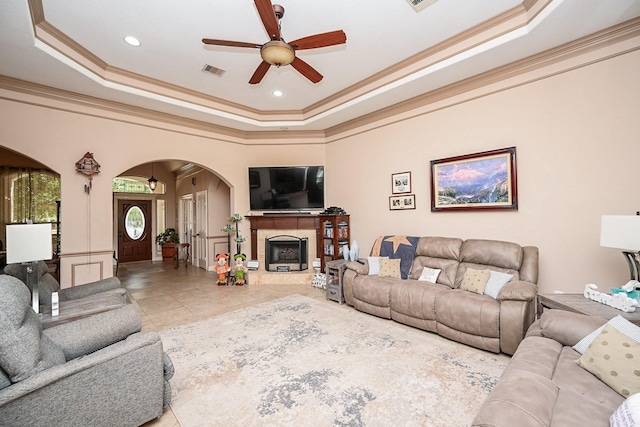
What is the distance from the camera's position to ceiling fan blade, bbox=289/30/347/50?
239 centimetres

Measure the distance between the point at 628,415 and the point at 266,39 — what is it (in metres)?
4.04

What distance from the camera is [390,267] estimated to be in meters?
4.03

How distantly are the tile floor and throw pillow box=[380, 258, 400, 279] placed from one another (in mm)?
1180

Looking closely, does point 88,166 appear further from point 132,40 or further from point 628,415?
point 628,415

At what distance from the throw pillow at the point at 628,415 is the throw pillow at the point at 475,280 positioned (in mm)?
1956

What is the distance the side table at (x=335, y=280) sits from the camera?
14.1 feet

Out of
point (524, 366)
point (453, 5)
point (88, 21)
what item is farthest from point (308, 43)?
point (524, 366)

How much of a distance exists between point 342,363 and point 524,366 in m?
1.43

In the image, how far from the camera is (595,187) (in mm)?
2844

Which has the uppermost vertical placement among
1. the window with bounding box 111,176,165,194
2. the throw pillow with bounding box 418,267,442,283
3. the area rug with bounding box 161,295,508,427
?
the window with bounding box 111,176,165,194

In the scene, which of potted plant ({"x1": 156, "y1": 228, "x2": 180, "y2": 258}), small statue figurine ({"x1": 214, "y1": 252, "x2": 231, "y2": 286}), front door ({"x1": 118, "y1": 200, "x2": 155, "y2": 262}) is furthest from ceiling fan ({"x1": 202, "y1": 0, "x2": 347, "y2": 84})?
front door ({"x1": 118, "y1": 200, "x2": 155, "y2": 262})

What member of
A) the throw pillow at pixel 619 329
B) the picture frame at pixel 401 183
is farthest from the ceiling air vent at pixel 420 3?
the throw pillow at pixel 619 329

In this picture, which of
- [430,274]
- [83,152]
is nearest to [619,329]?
[430,274]

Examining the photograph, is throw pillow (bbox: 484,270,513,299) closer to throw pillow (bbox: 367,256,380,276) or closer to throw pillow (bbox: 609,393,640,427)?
throw pillow (bbox: 367,256,380,276)
